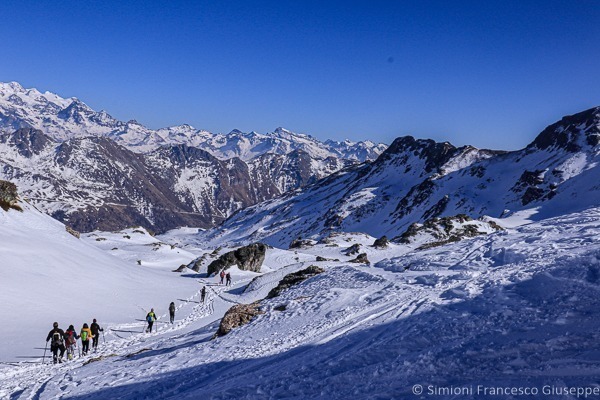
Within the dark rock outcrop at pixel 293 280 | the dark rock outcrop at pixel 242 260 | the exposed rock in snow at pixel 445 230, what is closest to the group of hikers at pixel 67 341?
the dark rock outcrop at pixel 293 280

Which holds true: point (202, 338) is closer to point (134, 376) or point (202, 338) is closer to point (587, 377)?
point (134, 376)

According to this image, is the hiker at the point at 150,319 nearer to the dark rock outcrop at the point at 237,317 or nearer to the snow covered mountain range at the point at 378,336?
the snow covered mountain range at the point at 378,336

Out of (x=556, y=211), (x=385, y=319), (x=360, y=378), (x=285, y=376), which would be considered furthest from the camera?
(x=556, y=211)

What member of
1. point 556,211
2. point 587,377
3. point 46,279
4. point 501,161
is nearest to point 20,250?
point 46,279

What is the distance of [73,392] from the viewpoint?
15195 millimetres

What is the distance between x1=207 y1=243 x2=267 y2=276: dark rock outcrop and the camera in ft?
212

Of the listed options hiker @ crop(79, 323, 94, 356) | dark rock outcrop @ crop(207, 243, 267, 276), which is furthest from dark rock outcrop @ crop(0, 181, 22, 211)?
hiker @ crop(79, 323, 94, 356)

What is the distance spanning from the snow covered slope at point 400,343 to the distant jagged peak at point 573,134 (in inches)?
5080

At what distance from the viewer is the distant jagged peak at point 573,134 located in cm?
13312

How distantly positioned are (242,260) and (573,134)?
125 meters

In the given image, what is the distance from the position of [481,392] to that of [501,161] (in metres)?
170

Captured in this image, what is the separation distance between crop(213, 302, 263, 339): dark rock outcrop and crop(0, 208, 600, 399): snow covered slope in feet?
2.21

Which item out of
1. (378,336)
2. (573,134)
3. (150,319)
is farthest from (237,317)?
(573,134)

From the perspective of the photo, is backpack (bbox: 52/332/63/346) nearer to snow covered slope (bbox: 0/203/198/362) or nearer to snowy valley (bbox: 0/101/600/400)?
snowy valley (bbox: 0/101/600/400)
